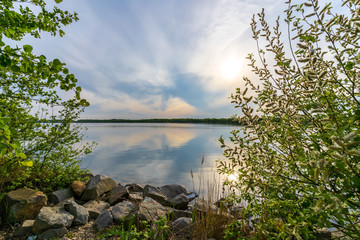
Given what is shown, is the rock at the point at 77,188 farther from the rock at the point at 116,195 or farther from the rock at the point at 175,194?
the rock at the point at 175,194

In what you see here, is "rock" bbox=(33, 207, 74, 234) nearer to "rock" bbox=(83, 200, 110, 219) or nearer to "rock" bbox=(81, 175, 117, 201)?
"rock" bbox=(83, 200, 110, 219)

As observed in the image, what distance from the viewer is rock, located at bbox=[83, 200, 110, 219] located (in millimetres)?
5012

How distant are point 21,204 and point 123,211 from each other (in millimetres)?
2591

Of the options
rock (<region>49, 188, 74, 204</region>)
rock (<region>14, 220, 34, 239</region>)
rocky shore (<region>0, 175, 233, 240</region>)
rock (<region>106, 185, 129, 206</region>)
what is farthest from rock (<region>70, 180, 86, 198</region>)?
rock (<region>14, 220, 34, 239</region>)

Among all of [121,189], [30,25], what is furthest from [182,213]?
[30,25]

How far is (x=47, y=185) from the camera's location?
6.10m

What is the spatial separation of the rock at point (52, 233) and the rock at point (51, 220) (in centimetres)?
10

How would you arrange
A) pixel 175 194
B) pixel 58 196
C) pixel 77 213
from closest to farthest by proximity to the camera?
1. pixel 77 213
2. pixel 58 196
3. pixel 175 194

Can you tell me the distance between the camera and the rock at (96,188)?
593 cm

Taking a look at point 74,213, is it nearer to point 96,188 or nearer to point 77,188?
point 96,188

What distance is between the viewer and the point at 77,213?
14.9 ft

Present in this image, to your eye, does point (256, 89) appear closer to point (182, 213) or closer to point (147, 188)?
point (182, 213)

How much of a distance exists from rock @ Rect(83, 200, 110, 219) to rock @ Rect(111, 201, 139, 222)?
74 centimetres

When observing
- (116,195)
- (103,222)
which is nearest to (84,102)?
(103,222)
